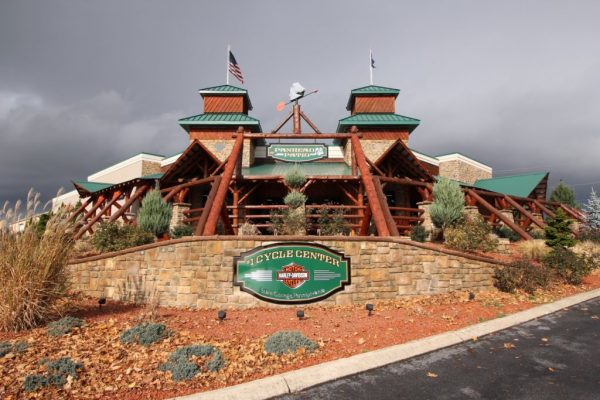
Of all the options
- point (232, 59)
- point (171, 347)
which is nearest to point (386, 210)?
point (171, 347)

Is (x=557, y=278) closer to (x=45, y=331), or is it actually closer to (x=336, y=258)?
(x=336, y=258)

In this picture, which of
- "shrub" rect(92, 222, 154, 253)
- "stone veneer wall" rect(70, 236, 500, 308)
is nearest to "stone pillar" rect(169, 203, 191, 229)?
"shrub" rect(92, 222, 154, 253)

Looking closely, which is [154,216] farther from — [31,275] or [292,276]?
[292,276]

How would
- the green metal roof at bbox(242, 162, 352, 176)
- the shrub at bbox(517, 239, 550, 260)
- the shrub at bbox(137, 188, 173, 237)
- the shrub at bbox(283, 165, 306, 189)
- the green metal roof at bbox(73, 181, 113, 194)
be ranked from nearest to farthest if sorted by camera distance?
the shrub at bbox(517, 239, 550, 260)
the shrub at bbox(137, 188, 173, 237)
the shrub at bbox(283, 165, 306, 189)
the green metal roof at bbox(242, 162, 352, 176)
the green metal roof at bbox(73, 181, 113, 194)

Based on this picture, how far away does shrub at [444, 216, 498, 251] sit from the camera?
11.3 m

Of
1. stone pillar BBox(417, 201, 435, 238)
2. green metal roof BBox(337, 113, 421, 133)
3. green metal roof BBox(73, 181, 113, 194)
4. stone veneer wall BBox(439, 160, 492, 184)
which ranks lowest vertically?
stone pillar BBox(417, 201, 435, 238)

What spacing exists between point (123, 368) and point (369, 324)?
4.84 m

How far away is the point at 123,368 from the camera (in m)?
4.92

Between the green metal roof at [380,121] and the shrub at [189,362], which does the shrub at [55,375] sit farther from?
the green metal roof at [380,121]

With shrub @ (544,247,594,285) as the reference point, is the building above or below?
above

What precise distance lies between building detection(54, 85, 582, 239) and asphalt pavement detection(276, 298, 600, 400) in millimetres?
7265

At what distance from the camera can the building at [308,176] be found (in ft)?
57.4

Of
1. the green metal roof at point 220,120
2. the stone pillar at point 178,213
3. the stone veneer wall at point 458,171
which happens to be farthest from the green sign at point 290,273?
the stone veneer wall at point 458,171

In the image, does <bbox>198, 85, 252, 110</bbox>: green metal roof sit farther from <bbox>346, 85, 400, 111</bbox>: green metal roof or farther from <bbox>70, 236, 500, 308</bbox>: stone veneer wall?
<bbox>70, 236, 500, 308</bbox>: stone veneer wall
